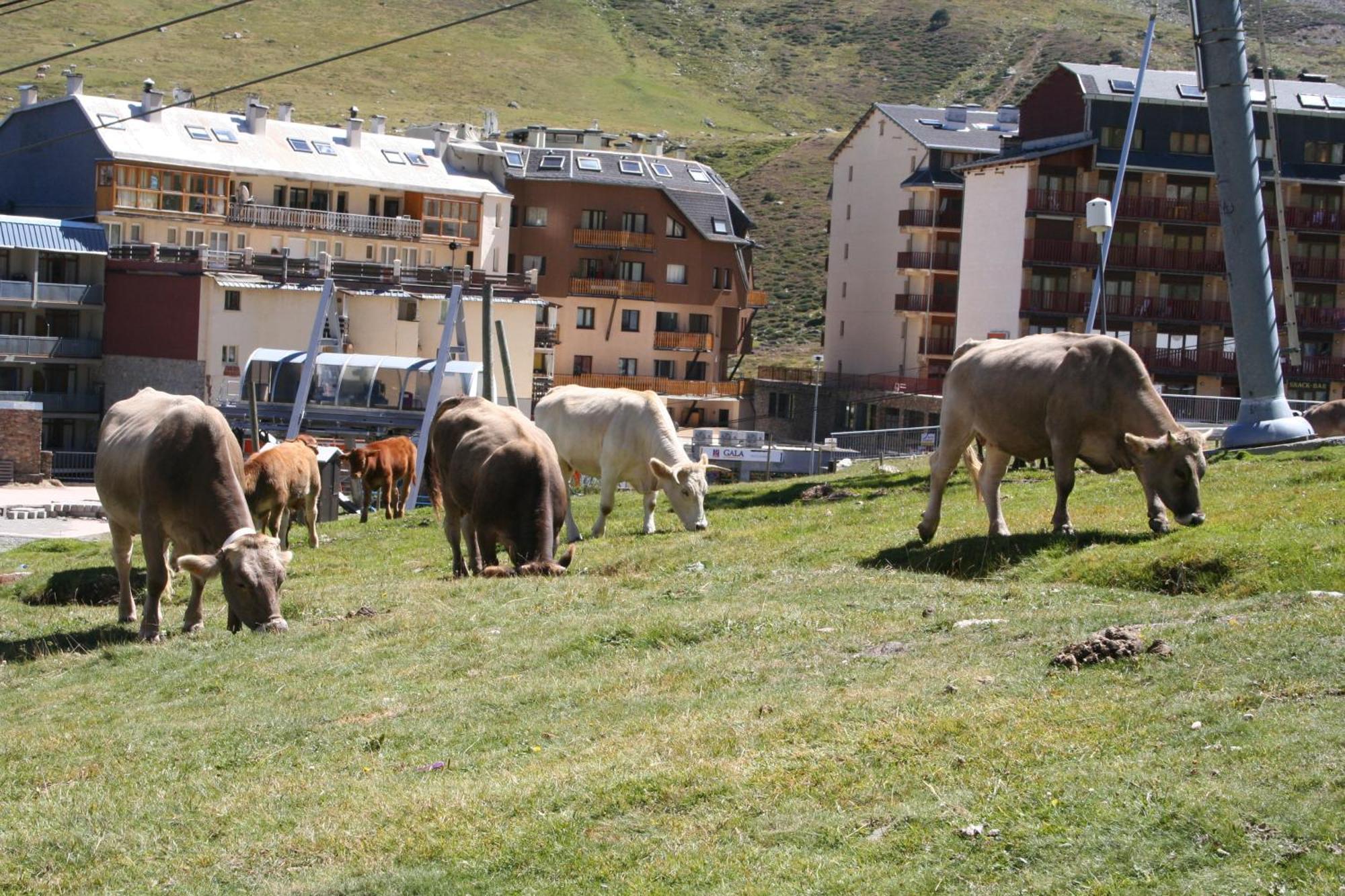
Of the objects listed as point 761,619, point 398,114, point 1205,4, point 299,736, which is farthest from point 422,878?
point 398,114

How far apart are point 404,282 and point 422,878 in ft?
255

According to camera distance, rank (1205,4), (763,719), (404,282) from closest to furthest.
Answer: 1. (763,719)
2. (1205,4)
3. (404,282)

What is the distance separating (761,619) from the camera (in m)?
16.4

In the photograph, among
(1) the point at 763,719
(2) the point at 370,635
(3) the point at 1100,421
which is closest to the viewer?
(1) the point at 763,719

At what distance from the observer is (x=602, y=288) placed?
108 metres

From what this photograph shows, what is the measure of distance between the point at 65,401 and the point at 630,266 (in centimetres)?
3897

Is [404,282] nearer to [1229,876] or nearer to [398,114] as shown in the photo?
[1229,876]

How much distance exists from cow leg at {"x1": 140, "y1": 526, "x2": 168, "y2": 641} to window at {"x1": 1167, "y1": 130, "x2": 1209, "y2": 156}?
75613mm

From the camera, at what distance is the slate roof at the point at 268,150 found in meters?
88.8

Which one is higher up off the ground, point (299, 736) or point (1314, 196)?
point (1314, 196)

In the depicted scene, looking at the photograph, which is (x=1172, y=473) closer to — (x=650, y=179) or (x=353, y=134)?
(x=353, y=134)

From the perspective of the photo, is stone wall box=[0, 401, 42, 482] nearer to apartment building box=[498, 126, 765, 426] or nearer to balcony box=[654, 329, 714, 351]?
apartment building box=[498, 126, 765, 426]

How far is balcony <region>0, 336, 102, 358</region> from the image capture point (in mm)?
82938

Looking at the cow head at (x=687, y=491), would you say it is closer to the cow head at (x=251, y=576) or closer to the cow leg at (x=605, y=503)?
the cow leg at (x=605, y=503)
